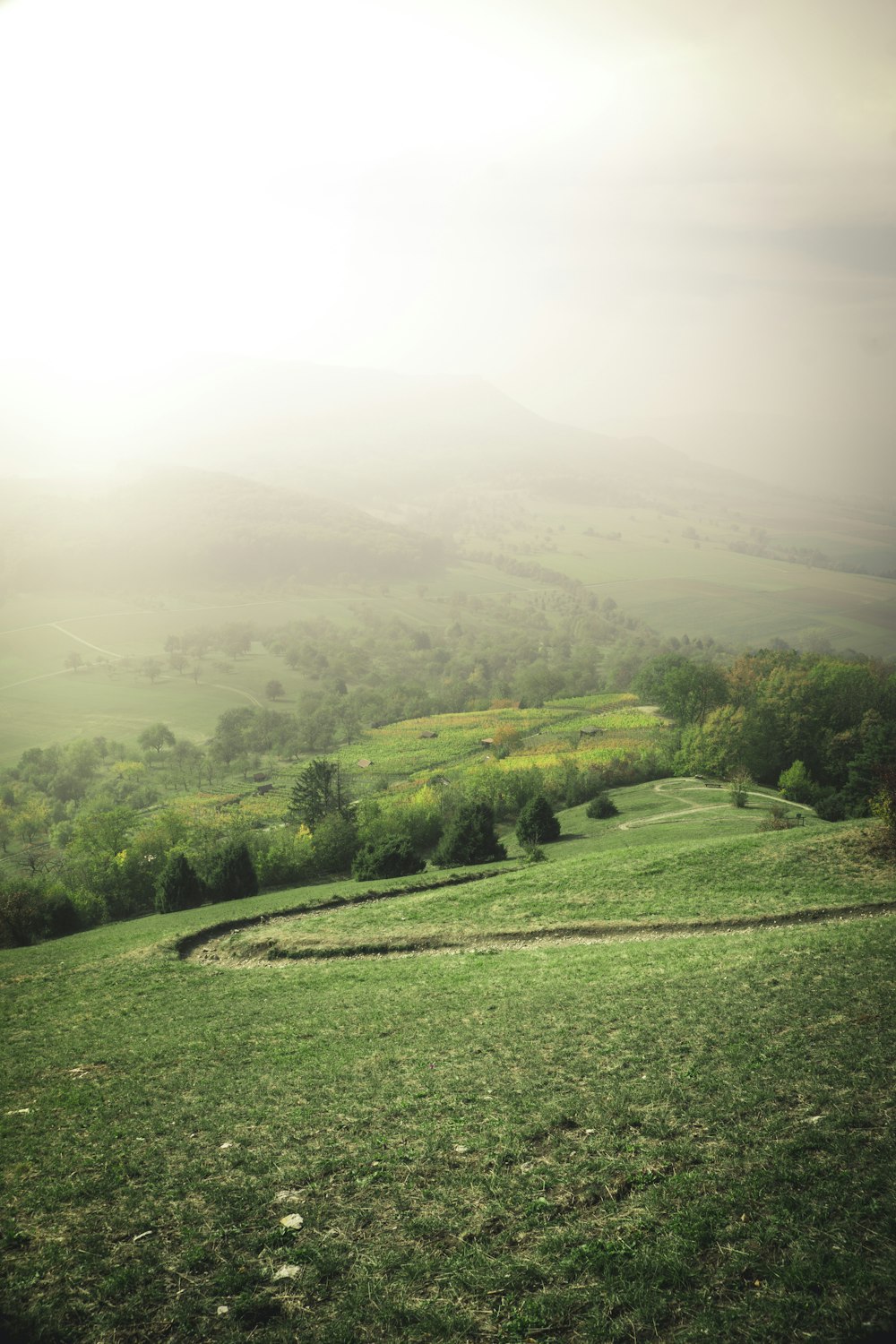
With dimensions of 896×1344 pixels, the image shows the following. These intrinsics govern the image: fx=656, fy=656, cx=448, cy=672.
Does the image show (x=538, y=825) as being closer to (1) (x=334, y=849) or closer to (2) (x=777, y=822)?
(1) (x=334, y=849)

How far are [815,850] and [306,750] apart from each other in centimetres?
11882

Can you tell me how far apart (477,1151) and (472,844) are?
32.5 m

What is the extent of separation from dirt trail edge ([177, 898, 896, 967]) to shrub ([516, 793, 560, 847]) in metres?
23.5

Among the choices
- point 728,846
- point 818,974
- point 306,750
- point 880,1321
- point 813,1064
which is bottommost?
point 306,750

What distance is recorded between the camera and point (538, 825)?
1857 inches

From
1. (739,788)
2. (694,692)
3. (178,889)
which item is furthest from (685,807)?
(694,692)

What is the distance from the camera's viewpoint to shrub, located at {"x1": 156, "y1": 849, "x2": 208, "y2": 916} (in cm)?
3841

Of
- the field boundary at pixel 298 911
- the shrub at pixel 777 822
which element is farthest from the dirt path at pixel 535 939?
the shrub at pixel 777 822

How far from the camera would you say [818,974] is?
14188mm

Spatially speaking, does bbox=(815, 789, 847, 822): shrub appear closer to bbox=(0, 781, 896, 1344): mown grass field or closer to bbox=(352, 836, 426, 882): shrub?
bbox=(352, 836, 426, 882): shrub

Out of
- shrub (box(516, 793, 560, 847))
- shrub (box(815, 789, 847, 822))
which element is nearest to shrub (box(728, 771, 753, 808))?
shrub (box(815, 789, 847, 822))

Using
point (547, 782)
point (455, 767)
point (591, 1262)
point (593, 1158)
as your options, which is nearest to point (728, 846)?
point (593, 1158)

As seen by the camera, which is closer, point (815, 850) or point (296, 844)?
point (815, 850)

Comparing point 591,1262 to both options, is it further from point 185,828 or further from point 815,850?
point 185,828
